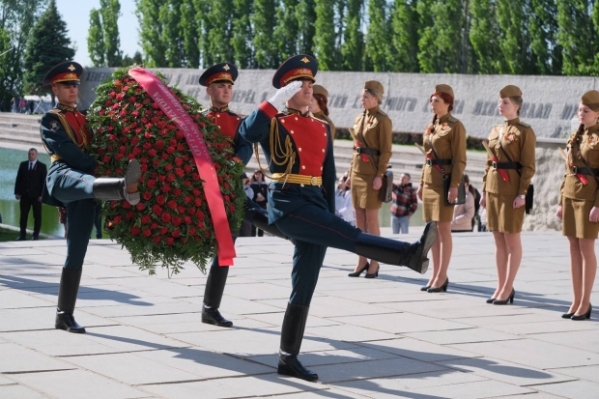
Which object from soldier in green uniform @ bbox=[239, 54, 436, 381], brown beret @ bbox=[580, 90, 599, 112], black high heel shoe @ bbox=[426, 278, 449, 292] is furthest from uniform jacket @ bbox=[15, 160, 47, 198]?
soldier in green uniform @ bbox=[239, 54, 436, 381]

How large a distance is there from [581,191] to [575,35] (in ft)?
114

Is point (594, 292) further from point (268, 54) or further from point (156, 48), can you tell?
point (156, 48)

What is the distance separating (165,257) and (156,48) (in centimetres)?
6773

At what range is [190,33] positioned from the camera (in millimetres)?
70438

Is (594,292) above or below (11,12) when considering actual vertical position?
below

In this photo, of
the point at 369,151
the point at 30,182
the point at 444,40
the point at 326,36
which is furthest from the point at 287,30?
the point at 369,151

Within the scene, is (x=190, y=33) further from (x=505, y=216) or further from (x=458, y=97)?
(x=505, y=216)

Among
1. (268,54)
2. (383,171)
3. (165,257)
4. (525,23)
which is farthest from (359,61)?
(165,257)

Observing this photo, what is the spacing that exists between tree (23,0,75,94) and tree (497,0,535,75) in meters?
35.9

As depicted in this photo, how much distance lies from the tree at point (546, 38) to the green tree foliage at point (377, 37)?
9.97 metres

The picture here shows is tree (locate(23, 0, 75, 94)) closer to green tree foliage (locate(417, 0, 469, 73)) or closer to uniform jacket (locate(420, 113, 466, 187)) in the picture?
green tree foliage (locate(417, 0, 469, 73))

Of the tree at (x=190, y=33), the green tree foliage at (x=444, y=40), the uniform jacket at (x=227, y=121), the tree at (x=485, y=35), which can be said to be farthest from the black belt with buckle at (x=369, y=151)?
the tree at (x=190, y=33)

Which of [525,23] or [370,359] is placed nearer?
[370,359]

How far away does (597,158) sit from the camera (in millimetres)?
8711
